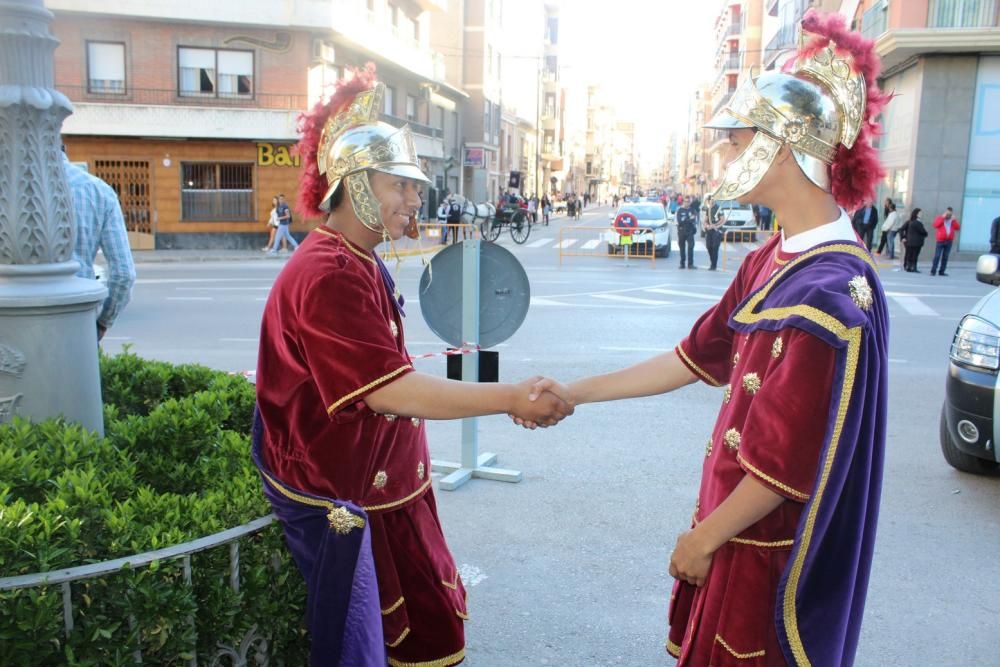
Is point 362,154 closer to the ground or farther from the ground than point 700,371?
farther from the ground

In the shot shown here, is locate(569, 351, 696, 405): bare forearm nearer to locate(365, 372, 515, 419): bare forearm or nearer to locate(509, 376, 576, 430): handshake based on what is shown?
locate(509, 376, 576, 430): handshake

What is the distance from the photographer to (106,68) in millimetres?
26734

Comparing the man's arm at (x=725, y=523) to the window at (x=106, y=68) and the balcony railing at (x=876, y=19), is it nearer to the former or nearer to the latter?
the balcony railing at (x=876, y=19)

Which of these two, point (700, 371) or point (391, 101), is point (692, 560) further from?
point (391, 101)

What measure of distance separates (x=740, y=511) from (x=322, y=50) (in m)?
28.2

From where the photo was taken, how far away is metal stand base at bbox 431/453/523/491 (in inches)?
227

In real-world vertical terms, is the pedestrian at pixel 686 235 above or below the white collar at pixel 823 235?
below

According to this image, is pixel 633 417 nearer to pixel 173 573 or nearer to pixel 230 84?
pixel 173 573

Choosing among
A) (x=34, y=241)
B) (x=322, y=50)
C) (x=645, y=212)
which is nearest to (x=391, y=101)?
(x=322, y=50)

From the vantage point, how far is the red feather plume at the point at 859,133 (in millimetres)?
2346

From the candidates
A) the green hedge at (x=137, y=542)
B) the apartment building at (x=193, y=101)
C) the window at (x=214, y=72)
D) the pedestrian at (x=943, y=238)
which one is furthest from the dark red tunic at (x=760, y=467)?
the window at (x=214, y=72)

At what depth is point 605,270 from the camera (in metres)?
21.2

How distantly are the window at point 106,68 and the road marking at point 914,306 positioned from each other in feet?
74.1

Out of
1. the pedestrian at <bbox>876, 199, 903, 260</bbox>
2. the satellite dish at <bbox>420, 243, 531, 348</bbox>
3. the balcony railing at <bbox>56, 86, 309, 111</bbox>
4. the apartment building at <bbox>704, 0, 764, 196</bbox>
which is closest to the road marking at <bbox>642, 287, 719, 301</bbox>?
the satellite dish at <bbox>420, 243, 531, 348</bbox>
